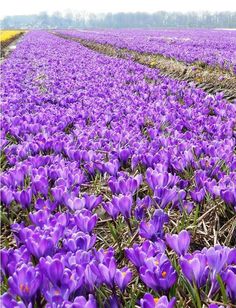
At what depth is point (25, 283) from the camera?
1.60 metres

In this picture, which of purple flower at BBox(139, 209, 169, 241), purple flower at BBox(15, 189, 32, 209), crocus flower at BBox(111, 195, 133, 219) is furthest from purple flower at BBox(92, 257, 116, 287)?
purple flower at BBox(15, 189, 32, 209)

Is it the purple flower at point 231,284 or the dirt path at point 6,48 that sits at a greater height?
the purple flower at point 231,284

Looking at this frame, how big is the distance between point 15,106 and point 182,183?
3576 millimetres

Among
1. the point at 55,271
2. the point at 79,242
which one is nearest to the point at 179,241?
the point at 79,242

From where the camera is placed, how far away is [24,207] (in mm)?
2486

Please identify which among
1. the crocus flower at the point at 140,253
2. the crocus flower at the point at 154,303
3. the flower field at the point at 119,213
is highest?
the crocus flower at the point at 154,303

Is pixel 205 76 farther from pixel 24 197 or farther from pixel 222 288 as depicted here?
pixel 222 288

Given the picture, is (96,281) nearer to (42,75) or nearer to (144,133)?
(144,133)

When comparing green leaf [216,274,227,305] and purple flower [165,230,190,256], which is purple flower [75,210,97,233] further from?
green leaf [216,274,227,305]

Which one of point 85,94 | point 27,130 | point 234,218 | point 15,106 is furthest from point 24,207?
point 85,94

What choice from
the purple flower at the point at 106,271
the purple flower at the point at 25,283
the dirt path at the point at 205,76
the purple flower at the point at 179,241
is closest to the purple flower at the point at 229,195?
the purple flower at the point at 179,241

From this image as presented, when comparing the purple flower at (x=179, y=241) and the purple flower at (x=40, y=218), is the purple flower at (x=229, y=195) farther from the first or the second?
the purple flower at (x=40, y=218)

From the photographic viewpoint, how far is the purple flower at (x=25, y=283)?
158 cm

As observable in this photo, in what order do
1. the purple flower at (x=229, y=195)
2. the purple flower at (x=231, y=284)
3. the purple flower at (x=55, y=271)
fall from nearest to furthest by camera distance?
the purple flower at (x=231, y=284) < the purple flower at (x=55, y=271) < the purple flower at (x=229, y=195)
